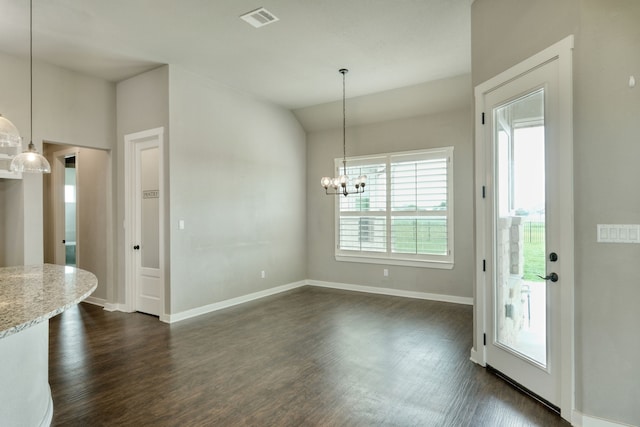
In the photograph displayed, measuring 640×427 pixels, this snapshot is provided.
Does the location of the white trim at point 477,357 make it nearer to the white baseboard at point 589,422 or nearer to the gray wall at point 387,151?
the white baseboard at point 589,422

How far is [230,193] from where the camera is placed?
588cm

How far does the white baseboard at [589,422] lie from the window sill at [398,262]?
3.61 metres

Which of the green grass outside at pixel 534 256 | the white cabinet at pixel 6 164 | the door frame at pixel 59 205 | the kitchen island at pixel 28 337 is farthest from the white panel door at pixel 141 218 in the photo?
the green grass outside at pixel 534 256

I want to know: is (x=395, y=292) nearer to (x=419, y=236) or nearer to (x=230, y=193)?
(x=419, y=236)

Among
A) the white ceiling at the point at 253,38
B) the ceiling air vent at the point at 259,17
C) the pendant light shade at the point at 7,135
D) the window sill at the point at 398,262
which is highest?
the white ceiling at the point at 253,38

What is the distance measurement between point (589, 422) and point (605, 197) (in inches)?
59.0

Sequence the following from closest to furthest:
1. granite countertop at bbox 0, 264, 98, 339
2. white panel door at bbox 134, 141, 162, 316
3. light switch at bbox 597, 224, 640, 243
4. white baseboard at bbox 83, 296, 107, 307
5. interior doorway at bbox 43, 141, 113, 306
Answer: granite countertop at bbox 0, 264, 98, 339, light switch at bbox 597, 224, 640, 243, white panel door at bbox 134, 141, 162, 316, interior doorway at bbox 43, 141, 113, 306, white baseboard at bbox 83, 296, 107, 307

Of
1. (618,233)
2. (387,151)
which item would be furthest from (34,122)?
(618,233)

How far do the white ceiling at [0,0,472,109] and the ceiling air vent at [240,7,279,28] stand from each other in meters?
0.06

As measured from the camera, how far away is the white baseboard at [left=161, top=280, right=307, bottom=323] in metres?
4.94

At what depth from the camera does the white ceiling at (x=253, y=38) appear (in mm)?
3520

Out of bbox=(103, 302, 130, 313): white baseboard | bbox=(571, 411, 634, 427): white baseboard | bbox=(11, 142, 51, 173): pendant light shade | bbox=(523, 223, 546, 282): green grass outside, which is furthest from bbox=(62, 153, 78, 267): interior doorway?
bbox=(571, 411, 634, 427): white baseboard

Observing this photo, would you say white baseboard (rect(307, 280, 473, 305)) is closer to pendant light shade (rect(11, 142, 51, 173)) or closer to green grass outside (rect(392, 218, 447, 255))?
green grass outside (rect(392, 218, 447, 255))

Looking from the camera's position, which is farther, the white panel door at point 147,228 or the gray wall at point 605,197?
the white panel door at point 147,228
